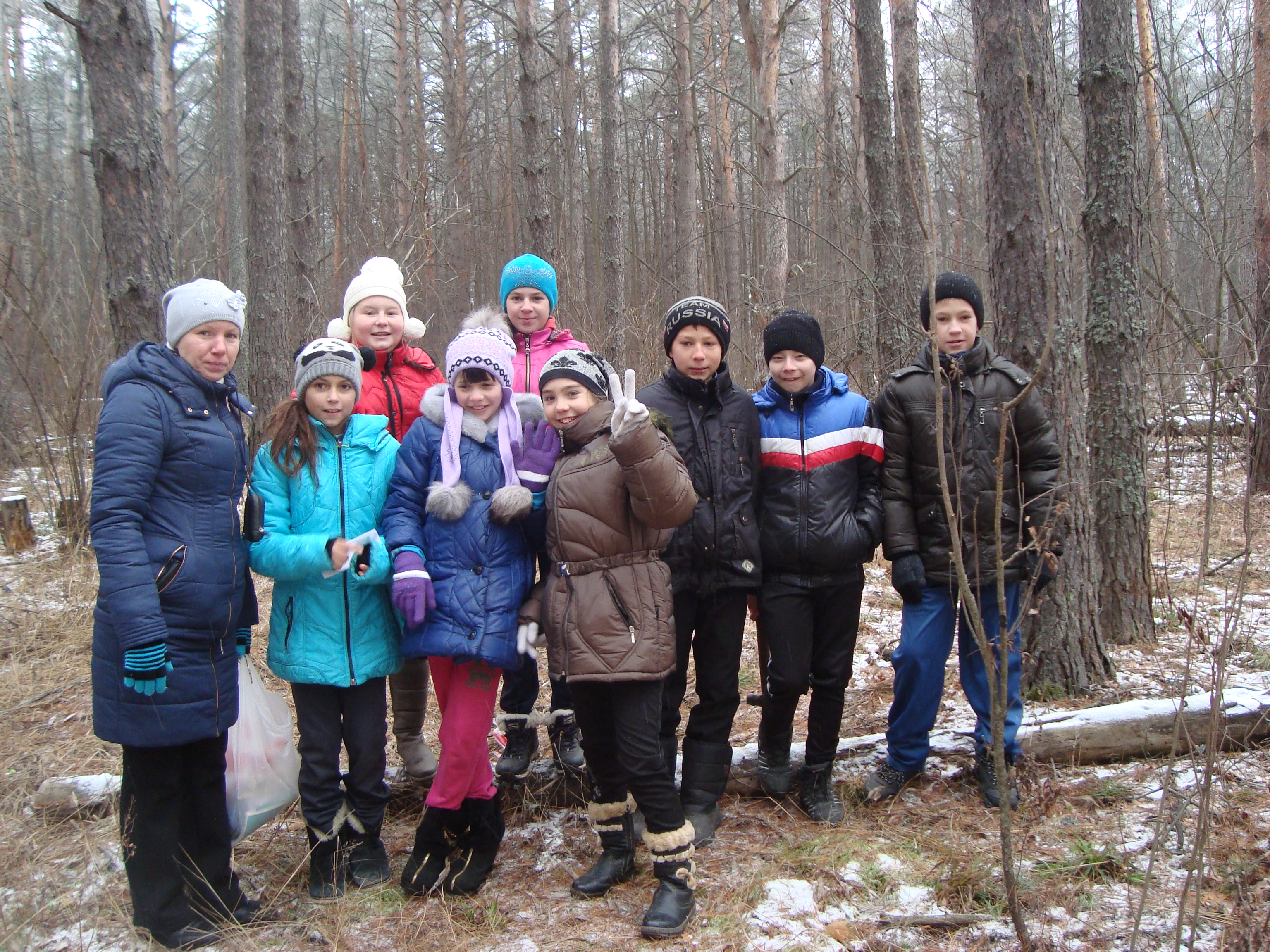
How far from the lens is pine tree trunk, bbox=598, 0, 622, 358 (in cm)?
959

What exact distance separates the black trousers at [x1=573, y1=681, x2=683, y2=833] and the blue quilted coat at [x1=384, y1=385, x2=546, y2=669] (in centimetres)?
28

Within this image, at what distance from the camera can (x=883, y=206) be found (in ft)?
26.1

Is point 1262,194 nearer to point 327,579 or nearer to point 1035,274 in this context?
point 1035,274

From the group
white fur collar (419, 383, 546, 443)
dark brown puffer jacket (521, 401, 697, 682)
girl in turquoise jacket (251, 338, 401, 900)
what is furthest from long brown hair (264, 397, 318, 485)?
dark brown puffer jacket (521, 401, 697, 682)

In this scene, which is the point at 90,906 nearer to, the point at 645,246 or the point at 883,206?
the point at 883,206

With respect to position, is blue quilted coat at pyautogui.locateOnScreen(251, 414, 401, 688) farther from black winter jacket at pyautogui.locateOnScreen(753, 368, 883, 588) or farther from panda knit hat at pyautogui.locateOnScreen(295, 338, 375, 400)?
black winter jacket at pyautogui.locateOnScreen(753, 368, 883, 588)

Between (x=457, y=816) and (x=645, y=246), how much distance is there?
2089cm

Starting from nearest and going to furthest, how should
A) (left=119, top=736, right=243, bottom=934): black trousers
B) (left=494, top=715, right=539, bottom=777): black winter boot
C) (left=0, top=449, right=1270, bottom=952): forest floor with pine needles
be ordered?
(left=0, top=449, right=1270, bottom=952): forest floor with pine needles → (left=119, top=736, right=243, bottom=934): black trousers → (left=494, top=715, right=539, bottom=777): black winter boot

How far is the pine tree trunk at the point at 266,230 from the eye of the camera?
9.07m

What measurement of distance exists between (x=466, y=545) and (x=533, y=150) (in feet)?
20.0

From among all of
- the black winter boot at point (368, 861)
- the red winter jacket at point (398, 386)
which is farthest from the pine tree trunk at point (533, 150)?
the black winter boot at point (368, 861)

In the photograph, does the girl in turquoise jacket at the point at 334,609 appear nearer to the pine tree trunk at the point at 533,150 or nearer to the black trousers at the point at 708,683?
the black trousers at the point at 708,683

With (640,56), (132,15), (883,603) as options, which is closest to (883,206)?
(883,603)

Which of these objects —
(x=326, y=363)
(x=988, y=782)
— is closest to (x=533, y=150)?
(x=326, y=363)
